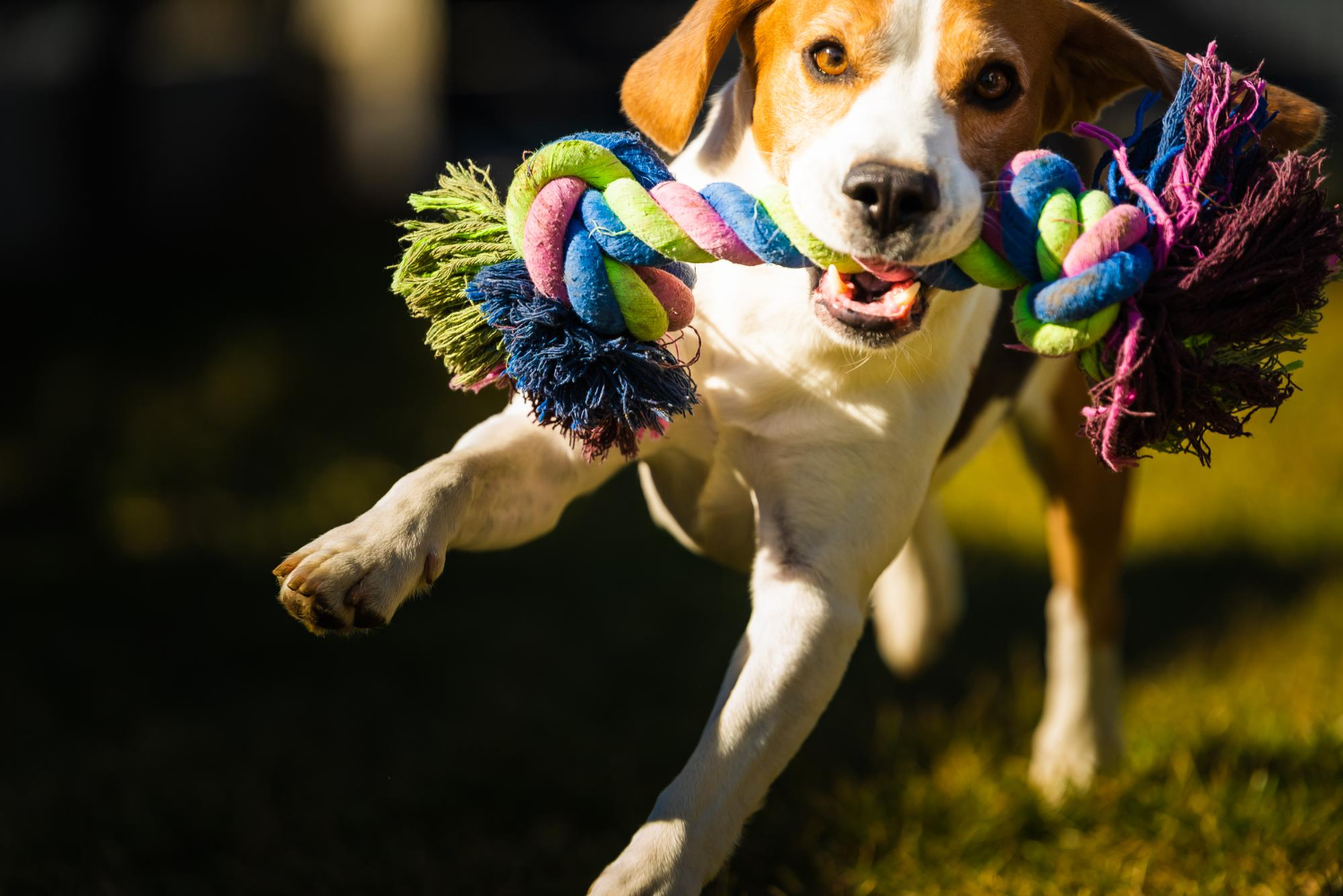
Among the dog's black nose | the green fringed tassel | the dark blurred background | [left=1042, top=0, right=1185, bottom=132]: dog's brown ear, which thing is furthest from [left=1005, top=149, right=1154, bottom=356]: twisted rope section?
the dark blurred background

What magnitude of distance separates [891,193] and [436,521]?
0.93 metres

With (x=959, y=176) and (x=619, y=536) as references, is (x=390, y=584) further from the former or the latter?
(x=619, y=536)

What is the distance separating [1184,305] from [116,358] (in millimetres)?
5733

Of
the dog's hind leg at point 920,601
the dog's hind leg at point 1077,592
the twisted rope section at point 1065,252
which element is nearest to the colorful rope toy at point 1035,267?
the twisted rope section at point 1065,252

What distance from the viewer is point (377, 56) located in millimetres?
8734

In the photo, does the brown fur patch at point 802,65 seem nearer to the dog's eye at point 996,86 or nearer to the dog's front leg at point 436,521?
the dog's eye at point 996,86

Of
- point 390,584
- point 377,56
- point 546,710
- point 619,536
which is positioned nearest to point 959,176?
point 390,584

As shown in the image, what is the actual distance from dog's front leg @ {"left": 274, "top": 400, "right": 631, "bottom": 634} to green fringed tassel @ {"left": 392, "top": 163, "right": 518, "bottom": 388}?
20 cm

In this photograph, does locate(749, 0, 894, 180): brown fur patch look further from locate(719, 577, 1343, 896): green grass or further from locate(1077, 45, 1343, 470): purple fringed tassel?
locate(719, 577, 1343, 896): green grass

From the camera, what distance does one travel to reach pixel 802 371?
284cm

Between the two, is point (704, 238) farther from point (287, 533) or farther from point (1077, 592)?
point (287, 533)

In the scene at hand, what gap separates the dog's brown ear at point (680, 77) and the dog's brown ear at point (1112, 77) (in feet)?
1.94

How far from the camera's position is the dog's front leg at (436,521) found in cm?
234

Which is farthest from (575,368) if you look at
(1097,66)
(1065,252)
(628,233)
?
(1097,66)
